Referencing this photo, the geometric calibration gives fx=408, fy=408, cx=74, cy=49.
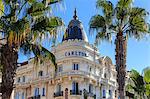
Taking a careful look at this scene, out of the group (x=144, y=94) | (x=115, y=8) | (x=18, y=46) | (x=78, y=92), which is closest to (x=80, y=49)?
(x=78, y=92)

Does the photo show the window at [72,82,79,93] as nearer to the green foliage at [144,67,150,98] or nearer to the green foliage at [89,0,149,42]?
the green foliage at [144,67,150,98]

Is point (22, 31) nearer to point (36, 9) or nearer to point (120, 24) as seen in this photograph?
→ point (36, 9)

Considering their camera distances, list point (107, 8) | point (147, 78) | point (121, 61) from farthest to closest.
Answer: point (147, 78), point (107, 8), point (121, 61)

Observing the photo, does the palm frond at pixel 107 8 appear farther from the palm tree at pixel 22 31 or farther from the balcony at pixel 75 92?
the balcony at pixel 75 92

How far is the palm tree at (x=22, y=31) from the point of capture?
19.9m

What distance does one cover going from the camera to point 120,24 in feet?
85.4

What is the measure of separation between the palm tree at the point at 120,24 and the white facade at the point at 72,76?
1263 inches

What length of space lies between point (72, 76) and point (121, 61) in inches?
1413

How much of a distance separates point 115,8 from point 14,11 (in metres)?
8.14

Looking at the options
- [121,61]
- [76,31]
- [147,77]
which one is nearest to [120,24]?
[121,61]

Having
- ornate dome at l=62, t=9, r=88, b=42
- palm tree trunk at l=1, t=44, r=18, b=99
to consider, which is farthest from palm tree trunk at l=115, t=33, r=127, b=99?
ornate dome at l=62, t=9, r=88, b=42

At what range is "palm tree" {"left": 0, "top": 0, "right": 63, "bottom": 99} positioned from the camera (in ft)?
65.4

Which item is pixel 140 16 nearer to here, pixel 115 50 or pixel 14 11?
pixel 115 50

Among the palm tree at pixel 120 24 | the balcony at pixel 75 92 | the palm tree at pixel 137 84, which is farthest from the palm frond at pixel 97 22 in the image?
the balcony at pixel 75 92
